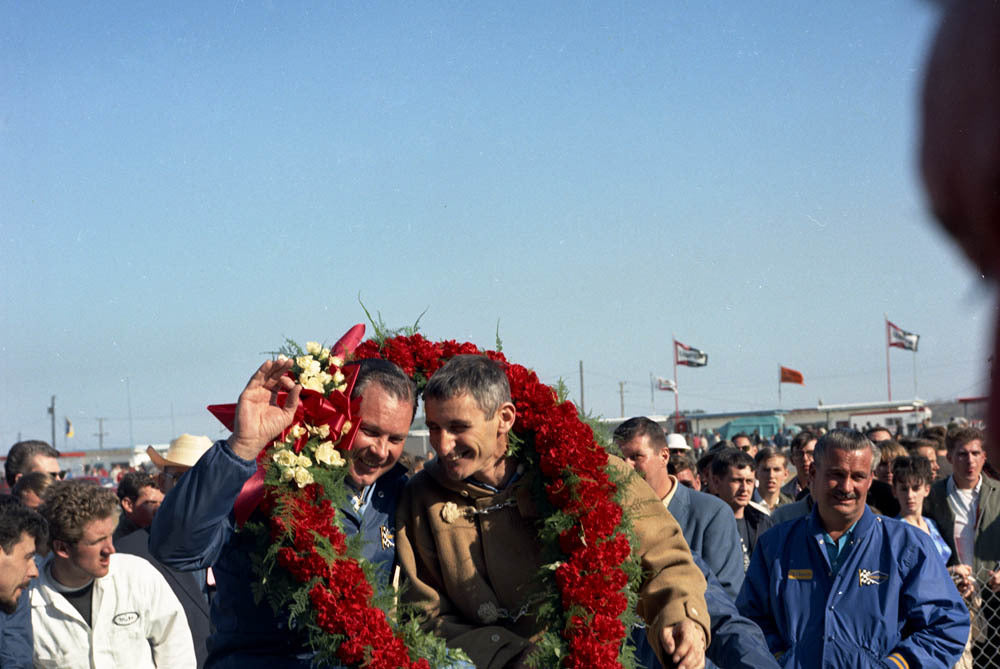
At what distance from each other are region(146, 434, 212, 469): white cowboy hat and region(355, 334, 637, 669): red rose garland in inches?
186

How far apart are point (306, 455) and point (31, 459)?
6.00m

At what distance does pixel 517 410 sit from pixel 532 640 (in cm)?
103

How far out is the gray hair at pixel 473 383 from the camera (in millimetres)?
4465

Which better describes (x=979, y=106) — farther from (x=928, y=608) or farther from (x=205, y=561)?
(x=928, y=608)

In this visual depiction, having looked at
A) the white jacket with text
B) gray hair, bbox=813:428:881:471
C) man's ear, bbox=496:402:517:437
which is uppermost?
man's ear, bbox=496:402:517:437

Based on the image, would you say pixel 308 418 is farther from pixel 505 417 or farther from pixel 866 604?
pixel 866 604

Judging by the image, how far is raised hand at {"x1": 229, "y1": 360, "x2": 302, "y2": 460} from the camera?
3990 mm

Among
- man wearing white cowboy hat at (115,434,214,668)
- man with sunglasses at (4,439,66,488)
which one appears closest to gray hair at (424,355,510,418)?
man wearing white cowboy hat at (115,434,214,668)

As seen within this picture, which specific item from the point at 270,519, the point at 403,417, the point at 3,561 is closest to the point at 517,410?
the point at 403,417

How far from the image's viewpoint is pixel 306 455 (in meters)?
4.39

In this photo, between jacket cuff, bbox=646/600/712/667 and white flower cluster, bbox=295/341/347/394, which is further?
white flower cluster, bbox=295/341/347/394

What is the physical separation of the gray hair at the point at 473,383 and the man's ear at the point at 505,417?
2 cm

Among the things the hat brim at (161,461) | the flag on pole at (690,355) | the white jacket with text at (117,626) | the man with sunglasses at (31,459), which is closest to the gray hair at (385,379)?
the white jacket with text at (117,626)

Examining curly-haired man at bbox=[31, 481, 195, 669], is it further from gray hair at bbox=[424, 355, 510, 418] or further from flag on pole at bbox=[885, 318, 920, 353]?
flag on pole at bbox=[885, 318, 920, 353]
